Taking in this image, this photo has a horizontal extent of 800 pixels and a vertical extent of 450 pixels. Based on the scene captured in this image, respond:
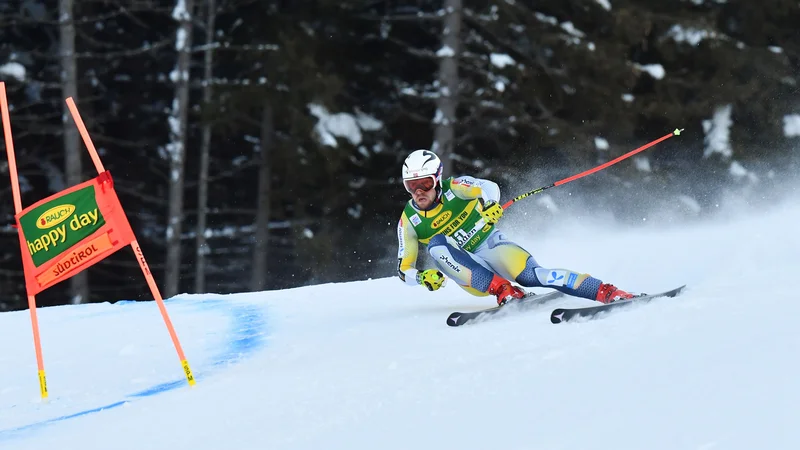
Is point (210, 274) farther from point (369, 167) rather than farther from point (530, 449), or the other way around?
point (530, 449)

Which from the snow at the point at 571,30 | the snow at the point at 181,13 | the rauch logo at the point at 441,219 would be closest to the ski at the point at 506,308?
the rauch logo at the point at 441,219

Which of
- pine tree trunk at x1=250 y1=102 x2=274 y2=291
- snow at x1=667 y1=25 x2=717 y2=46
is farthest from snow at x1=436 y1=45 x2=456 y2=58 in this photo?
snow at x1=667 y1=25 x2=717 y2=46

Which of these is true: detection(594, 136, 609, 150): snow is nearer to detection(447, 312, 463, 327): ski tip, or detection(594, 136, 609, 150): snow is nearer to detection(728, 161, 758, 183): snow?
detection(728, 161, 758, 183): snow

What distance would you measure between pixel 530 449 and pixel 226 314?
17.4 feet

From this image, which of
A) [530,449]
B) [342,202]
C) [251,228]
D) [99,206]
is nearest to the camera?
[530,449]

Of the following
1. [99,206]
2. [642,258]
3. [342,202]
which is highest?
[99,206]

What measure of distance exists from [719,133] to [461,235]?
1247cm

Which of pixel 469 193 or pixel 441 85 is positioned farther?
pixel 441 85

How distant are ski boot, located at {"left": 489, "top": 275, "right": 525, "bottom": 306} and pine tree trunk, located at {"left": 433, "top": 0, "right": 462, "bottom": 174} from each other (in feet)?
25.3

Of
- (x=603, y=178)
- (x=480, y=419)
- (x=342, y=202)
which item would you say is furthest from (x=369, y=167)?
(x=480, y=419)

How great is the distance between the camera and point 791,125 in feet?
63.4

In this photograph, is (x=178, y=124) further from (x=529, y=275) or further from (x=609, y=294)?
(x=609, y=294)

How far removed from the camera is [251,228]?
65.9 feet

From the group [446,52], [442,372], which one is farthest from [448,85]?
[442,372]
